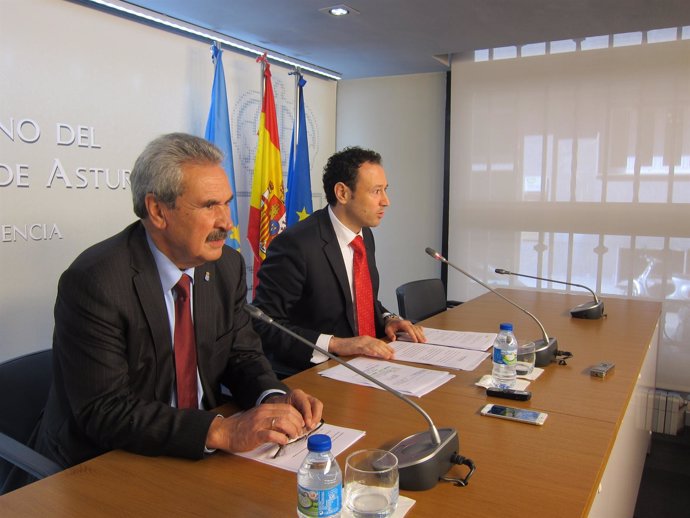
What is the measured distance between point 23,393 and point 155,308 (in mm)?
541

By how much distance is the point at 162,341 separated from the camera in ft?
5.13

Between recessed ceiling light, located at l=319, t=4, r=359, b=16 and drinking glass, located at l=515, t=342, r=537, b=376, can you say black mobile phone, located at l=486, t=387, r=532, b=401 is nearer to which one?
drinking glass, located at l=515, t=342, r=537, b=376

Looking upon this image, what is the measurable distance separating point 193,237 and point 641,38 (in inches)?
150

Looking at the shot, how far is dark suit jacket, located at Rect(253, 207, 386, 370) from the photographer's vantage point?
249 cm

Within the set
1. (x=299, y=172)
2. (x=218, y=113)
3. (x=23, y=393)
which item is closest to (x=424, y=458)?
(x=23, y=393)

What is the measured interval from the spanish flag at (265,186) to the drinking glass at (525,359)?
2.46 m

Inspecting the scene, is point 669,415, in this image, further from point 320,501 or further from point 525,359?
point 320,501

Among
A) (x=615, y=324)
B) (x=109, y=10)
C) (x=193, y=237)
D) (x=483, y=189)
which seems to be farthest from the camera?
(x=483, y=189)

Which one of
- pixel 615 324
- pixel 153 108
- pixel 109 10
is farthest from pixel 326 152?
pixel 615 324

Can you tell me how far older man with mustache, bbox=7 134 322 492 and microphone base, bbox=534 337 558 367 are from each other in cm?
90

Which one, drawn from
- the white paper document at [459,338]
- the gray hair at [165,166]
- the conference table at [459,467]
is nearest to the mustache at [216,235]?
the gray hair at [165,166]

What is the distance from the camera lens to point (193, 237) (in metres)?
1.58

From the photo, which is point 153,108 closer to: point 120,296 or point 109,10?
point 109,10

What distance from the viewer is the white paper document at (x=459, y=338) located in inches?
88.9
